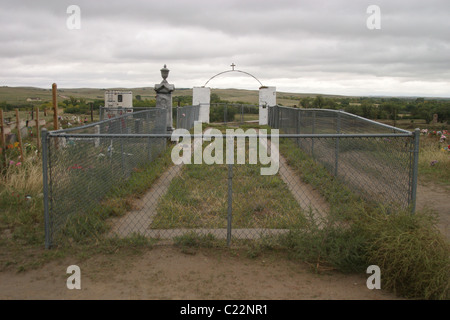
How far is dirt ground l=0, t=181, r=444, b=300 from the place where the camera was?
4.31 metres

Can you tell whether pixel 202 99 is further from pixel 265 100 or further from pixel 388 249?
pixel 388 249

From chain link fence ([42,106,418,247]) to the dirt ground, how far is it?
543 mm

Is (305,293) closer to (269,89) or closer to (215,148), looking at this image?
(215,148)

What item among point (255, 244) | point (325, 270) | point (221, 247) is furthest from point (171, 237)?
point (325, 270)

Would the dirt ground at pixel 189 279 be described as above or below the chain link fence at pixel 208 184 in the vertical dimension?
below

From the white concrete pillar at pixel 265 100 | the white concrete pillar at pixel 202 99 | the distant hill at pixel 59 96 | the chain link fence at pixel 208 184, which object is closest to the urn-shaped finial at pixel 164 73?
the chain link fence at pixel 208 184

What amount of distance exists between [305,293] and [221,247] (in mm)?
1454

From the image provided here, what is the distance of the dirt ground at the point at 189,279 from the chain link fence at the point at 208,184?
0.54 metres

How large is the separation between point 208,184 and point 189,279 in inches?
158

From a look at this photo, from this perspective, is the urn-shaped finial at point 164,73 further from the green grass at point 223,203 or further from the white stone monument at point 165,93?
the green grass at point 223,203

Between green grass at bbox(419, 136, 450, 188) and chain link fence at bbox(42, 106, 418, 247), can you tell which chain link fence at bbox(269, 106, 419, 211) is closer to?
chain link fence at bbox(42, 106, 418, 247)

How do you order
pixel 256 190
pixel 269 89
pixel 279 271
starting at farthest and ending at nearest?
pixel 269 89 → pixel 256 190 → pixel 279 271

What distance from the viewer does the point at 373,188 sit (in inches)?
273

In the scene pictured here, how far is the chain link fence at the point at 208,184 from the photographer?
563cm
